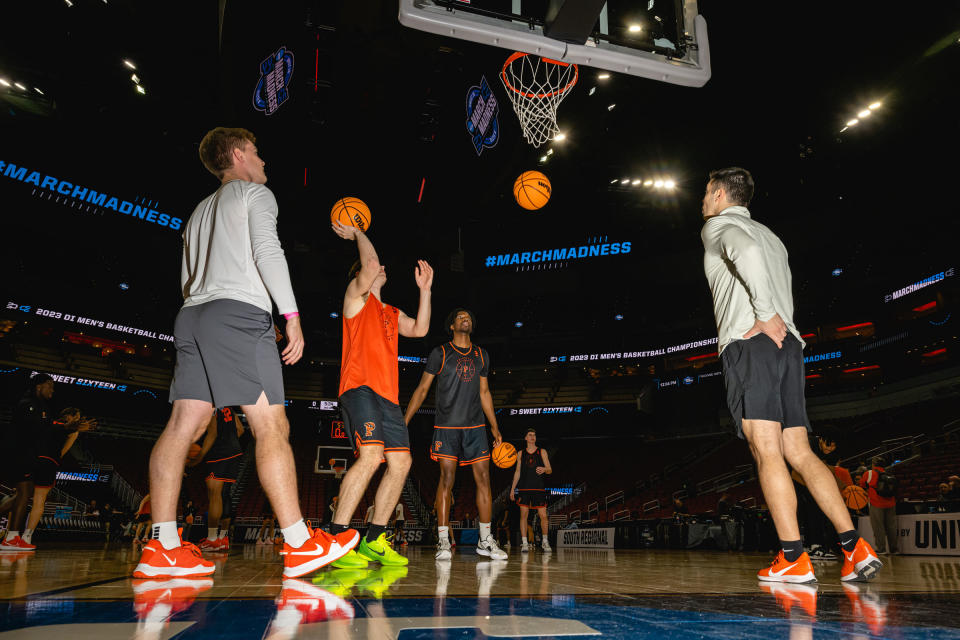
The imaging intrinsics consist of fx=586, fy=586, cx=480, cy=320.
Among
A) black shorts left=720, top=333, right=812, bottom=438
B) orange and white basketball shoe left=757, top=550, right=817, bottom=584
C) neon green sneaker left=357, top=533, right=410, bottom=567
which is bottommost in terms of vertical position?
neon green sneaker left=357, top=533, right=410, bottom=567

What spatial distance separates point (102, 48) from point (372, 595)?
54.1ft

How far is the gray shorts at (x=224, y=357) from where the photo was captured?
2.91 metres

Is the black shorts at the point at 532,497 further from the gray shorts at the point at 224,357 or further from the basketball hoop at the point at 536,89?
the gray shorts at the point at 224,357

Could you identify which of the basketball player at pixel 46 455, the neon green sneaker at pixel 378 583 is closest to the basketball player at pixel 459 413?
the neon green sneaker at pixel 378 583

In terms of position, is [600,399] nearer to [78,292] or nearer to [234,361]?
[78,292]

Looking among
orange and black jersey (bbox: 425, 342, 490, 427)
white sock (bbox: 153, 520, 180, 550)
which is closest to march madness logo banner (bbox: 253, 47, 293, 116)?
orange and black jersey (bbox: 425, 342, 490, 427)

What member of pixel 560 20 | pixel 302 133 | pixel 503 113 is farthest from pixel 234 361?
pixel 302 133

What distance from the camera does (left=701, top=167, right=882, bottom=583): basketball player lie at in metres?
3.13

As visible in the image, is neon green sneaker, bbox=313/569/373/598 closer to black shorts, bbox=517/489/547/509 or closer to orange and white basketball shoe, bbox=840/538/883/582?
orange and white basketball shoe, bbox=840/538/883/582

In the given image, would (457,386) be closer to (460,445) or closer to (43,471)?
(460,445)

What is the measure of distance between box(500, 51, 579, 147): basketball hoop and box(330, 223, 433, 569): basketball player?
5665mm

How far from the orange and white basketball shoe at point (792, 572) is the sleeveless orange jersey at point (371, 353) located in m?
2.46

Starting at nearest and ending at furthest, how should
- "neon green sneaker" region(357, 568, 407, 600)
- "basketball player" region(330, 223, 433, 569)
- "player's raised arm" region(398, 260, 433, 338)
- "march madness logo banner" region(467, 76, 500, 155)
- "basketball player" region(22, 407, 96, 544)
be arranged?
"neon green sneaker" region(357, 568, 407, 600) → "basketball player" region(330, 223, 433, 569) → "player's raised arm" region(398, 260, 433, 338) → "basketball player" region(22, 407, 96, 544) → "march madness logo banner" region(467, 76, 500, 155)

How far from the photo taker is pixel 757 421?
3285mm
